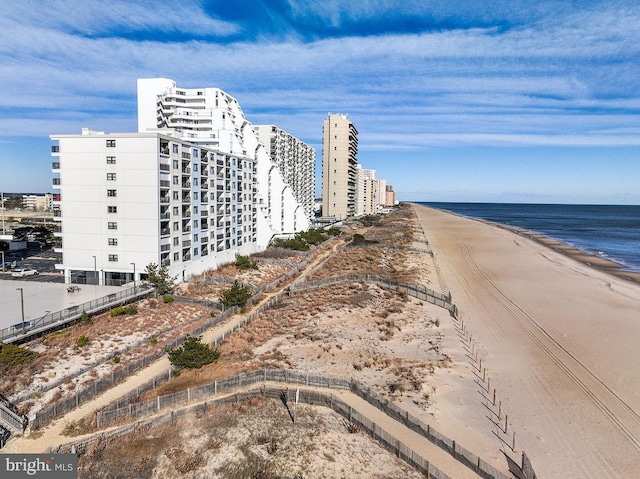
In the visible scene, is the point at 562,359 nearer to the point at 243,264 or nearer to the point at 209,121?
the point at 243,264

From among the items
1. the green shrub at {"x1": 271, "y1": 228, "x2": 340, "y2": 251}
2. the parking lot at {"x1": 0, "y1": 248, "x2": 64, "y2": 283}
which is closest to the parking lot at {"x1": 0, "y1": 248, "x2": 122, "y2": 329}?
the parking lot at {"x1": 0, "y1": 248, "x2": 64, "y2": 283}

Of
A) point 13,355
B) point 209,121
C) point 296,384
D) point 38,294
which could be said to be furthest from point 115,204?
point 209,121

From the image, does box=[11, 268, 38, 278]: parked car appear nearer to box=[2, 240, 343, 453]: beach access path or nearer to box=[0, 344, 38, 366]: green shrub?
box=[0, 344, 38, 366]: green shrub

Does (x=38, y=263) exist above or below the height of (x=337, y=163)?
below

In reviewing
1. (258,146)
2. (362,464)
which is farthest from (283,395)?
(258,146)

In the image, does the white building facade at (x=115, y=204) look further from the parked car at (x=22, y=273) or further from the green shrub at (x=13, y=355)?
the green shrub at (x=13, y=355)

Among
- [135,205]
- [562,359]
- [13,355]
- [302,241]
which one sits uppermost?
[135,205]
